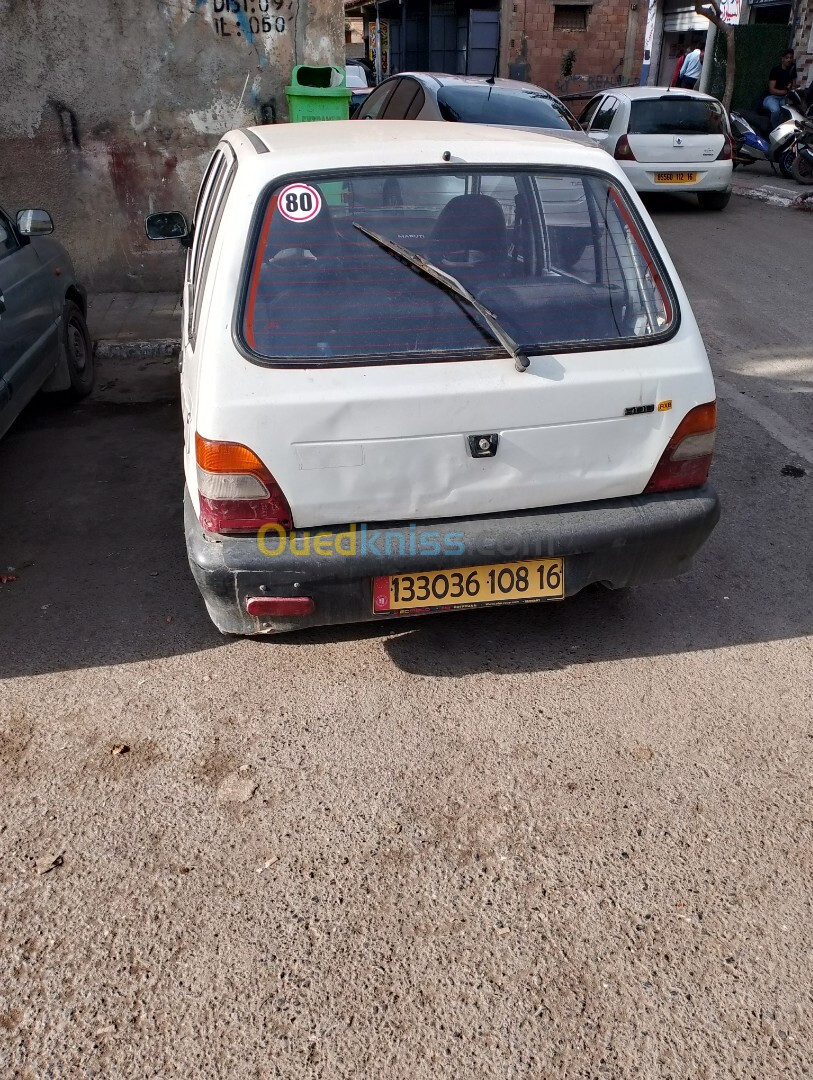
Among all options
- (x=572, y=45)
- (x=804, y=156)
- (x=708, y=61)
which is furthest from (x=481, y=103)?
(x=572, y=45)

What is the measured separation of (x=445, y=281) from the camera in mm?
2877

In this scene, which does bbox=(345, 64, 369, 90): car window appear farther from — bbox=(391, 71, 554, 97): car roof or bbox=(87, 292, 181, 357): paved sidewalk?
bbox=(87, 292, 181, 357): paved sidewalk

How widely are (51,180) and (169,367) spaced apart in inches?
101

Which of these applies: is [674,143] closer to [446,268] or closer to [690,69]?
[446,268]

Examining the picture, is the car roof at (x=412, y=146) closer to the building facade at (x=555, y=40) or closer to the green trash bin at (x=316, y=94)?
the green trash bin at (x=316, y=94)

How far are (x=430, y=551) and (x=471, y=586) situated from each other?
210 millimetres

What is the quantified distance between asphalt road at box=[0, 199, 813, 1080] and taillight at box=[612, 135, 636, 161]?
29.4 feet

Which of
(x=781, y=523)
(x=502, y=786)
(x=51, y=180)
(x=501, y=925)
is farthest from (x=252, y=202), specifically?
(x=51, y=180)

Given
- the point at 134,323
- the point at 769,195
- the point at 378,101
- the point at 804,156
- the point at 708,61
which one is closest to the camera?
the point at 134,323

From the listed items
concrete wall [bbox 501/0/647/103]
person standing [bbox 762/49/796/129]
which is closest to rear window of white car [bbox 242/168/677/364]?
person standing [bbox 762/49/796/129]

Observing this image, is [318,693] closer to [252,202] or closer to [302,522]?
[302,522]

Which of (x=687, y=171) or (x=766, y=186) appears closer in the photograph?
(x=687, y=171)

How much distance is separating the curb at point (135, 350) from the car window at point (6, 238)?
1.57 metres

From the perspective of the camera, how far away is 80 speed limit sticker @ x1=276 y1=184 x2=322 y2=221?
2.84 m
